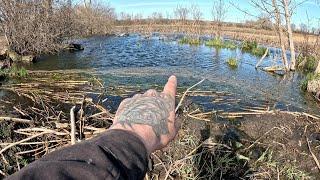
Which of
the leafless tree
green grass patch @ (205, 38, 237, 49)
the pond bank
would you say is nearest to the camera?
the pond bank

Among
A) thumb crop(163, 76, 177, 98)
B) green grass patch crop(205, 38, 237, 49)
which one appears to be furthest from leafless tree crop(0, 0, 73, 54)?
thumb crop(163, 76, 177, 98)

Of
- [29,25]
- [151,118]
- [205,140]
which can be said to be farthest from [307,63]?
[151,118]

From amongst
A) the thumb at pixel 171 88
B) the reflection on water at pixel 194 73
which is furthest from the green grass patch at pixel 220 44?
the thumb at pixel 171 88

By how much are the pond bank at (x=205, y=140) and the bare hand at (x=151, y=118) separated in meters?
3.41

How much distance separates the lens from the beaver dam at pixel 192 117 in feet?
18.6

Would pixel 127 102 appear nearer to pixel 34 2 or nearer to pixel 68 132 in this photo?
pixel 68 132

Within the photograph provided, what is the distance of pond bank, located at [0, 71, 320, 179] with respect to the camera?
5.56 metres

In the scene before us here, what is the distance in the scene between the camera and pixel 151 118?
5.37ft

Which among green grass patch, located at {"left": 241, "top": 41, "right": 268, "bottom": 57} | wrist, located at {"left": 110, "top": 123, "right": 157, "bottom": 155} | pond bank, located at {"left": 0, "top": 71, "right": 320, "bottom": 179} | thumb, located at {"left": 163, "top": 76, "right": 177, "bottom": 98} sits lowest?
pond bank, located at {"left": 0, "top": 71, "right": 320, "bottom": 179}

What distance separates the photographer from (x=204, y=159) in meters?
5.83

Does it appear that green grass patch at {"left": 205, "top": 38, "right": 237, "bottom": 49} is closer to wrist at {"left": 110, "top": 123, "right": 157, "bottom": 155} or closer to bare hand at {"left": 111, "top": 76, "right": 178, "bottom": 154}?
bare hand at {"left": 111, "top": 76, "right": 178, "bottom": 154}

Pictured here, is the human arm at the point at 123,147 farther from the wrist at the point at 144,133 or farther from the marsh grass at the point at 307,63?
the marsh grass at the point at 307,63

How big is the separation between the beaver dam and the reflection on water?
0.16ft

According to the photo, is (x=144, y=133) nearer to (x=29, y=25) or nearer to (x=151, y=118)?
(x=151, y=118)
